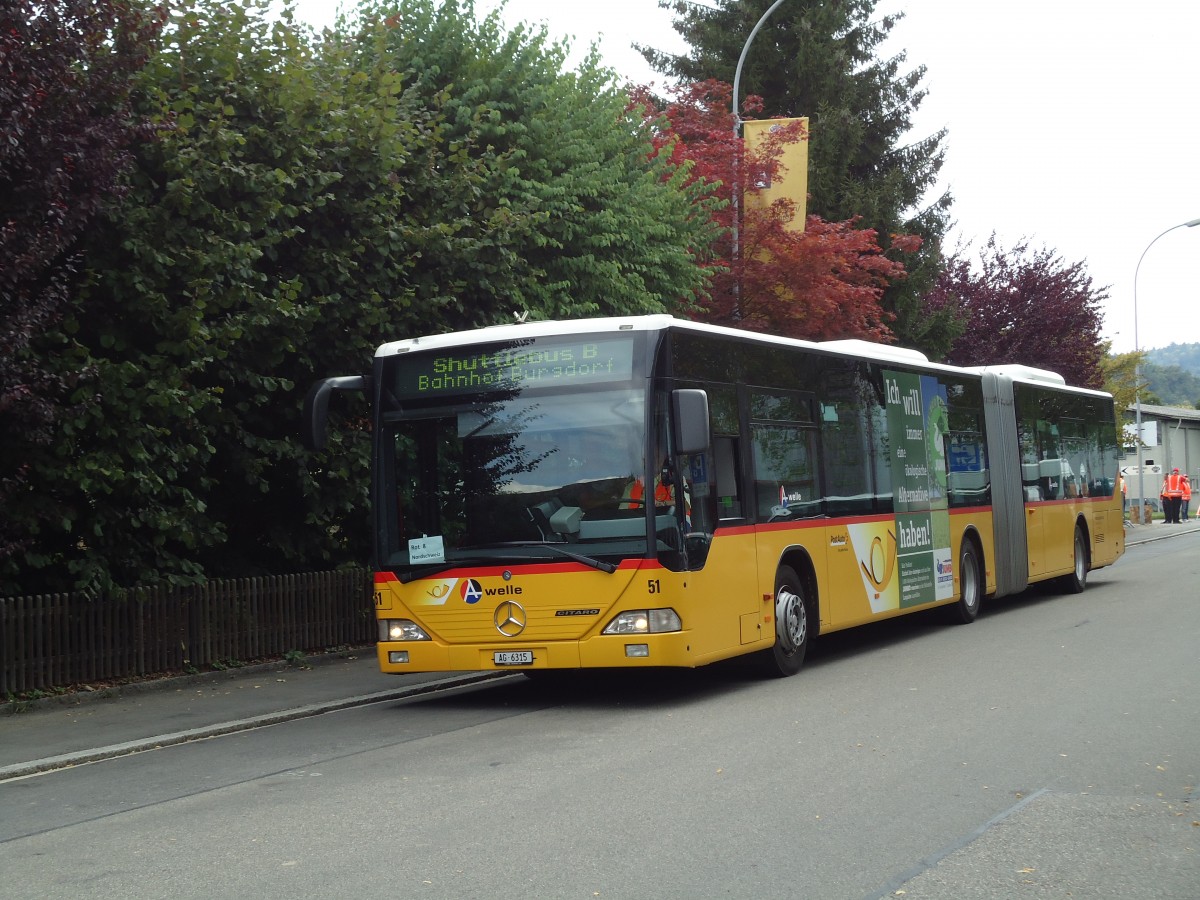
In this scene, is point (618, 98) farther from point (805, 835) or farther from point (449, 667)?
point (805, 835)

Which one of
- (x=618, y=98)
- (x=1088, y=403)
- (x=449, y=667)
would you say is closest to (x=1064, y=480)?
(x=1088, y=403)

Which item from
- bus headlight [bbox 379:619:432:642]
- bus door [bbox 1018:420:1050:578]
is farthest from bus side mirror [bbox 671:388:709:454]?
bus door [bbox 1018:420:1050:578]

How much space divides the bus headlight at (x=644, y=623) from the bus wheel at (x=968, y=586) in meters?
7.56

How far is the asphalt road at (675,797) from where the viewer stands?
6082mm

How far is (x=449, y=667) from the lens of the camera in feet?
38.1

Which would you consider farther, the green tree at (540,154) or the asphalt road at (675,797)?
the green tree at (540,154)

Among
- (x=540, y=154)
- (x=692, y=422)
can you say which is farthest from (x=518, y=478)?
(x=540, y=154)

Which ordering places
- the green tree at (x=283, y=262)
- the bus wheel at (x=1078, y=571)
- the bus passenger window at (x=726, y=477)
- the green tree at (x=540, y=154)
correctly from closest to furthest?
the bus passenger window at (x=726, y=477) < the green tree at (x=283, y=262) < the green tree at (x=540, y=154) < the bus wheel at (x=1078, y=571)

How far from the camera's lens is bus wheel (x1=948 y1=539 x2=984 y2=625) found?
17.8 m

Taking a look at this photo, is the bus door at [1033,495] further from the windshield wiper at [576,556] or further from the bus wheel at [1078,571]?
the windshield wiper at [576,556]

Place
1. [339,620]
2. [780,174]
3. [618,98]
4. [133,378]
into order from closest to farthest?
[133,378] → [339,620] → [618,98] → [780,174]

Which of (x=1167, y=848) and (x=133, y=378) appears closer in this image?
(x=1167, y=848)

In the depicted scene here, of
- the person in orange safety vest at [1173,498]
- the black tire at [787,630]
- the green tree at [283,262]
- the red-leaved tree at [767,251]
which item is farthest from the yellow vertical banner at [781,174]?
the person in orange safety vest at [1173,498]

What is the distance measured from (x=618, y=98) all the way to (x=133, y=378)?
10174 millimetres
